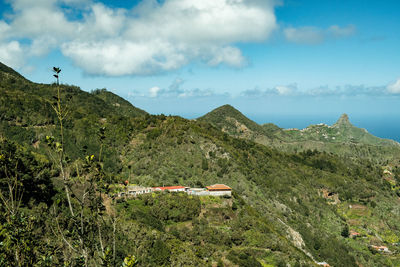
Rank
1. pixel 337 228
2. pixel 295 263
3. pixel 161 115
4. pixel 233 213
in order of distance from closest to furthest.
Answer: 1. pixel 295 263
2. pixel 233 213
3. pixel 337 228
4. pixel 161 115

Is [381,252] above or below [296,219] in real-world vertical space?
below

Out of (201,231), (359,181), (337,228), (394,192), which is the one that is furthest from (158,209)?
(394,192)

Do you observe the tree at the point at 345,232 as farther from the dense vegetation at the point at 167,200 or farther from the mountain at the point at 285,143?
the mountain at the point at 285,143

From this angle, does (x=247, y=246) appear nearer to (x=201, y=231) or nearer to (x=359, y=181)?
(x=201, y=231)

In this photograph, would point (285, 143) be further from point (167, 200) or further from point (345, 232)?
point (167, 200)

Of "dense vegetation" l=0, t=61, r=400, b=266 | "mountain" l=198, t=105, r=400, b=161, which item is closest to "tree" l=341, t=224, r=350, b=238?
"dense vegetation" l=0, t=61, r=400, b=266

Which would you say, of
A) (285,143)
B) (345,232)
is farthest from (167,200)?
(285,143)

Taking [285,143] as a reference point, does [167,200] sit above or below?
below

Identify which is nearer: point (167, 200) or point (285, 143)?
point (167, 200)

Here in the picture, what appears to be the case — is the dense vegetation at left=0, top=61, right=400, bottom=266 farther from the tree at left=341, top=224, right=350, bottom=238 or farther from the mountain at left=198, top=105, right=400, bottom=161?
the mountain at left=198, top=105, right=400, bottom=161
